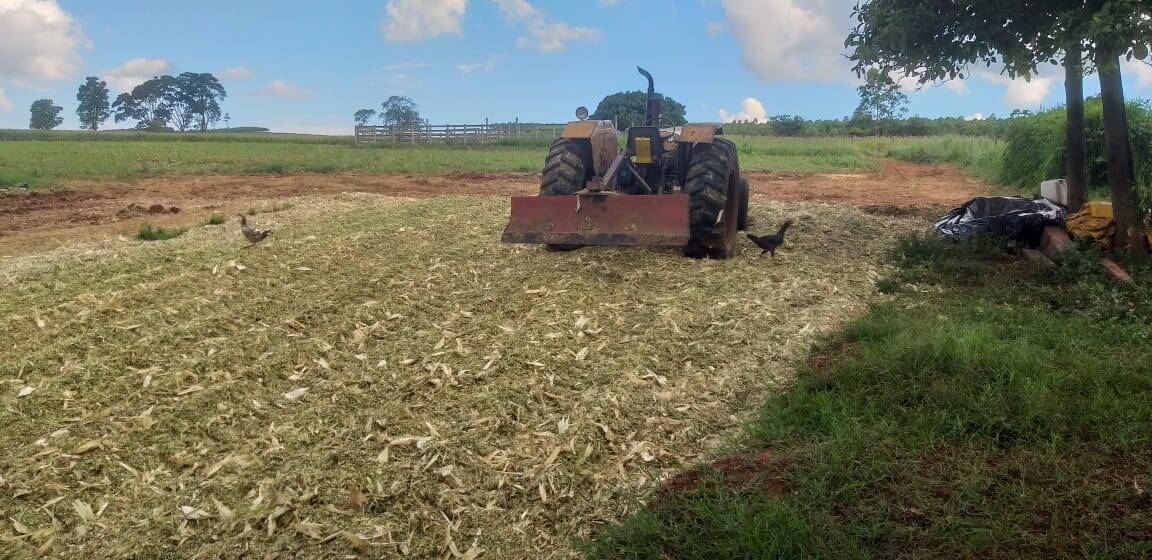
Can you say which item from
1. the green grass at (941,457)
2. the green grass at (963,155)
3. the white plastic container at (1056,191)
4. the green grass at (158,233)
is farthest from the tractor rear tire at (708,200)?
the green grass at (963,155)

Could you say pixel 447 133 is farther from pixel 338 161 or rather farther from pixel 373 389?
pixel 373 389

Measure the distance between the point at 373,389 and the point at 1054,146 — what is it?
1393 centimetres

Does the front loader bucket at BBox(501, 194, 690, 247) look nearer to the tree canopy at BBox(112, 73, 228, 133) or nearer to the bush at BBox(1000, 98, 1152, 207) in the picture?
the bush at BBox(1000, 98, 1152, 207)

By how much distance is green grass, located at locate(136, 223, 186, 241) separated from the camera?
9242mm

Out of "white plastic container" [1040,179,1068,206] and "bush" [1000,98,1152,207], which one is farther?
"bush" [1000,98,1152,207]

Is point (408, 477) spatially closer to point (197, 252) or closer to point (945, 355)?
point (945, 355)

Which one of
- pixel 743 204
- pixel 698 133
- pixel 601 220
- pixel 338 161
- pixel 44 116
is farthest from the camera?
pixel 44 116

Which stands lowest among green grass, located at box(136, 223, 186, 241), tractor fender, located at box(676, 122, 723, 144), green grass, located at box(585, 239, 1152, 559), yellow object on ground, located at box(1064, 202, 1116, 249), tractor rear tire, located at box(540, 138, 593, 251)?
green grass, located at box(585, 239, 1152, 559)

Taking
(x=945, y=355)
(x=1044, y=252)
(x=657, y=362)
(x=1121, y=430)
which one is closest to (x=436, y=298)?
(x=657, y=362)

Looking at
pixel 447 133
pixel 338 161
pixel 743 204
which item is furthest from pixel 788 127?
pixel 743 204

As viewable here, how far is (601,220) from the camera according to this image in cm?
655

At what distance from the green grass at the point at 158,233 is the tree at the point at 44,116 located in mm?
85439

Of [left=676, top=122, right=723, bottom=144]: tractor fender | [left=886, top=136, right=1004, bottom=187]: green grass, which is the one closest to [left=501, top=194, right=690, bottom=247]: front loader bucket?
[left=676, top=122, right=723, bottom=144]: tractor fender

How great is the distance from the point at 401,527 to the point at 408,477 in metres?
0.31
